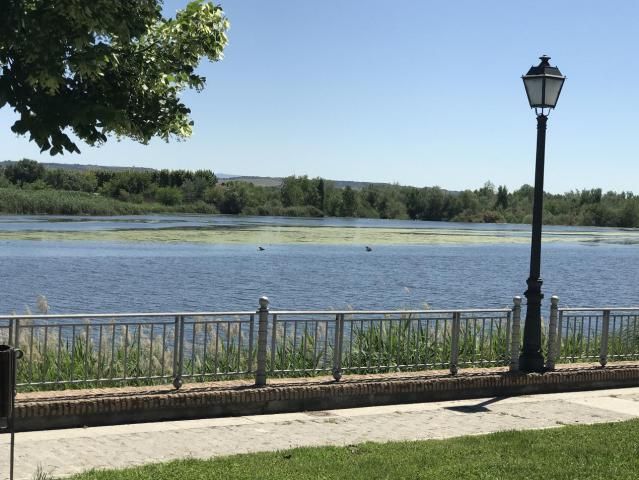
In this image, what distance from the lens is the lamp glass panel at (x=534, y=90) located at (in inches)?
537

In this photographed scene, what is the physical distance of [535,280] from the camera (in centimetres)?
1366

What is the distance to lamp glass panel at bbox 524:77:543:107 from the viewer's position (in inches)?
537

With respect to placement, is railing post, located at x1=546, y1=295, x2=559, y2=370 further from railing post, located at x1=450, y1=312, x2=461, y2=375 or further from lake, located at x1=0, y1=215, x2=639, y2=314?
lake, located at x1=0, y1=215, x2=639, y2=314

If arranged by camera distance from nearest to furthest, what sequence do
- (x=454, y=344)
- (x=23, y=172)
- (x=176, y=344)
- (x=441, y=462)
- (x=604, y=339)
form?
(x=441, y=462) → (x=176, y=344) → (x=454, y=344) → (x=604, y=339) → (x=23, y=172)

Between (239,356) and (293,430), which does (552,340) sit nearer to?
(239,356)

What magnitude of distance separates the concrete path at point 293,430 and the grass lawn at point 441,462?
0.65 metres

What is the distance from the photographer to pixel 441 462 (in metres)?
8.60

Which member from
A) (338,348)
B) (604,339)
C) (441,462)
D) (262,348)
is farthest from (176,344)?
(604,339)

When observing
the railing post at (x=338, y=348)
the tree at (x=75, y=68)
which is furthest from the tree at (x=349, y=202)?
the tree at (x=75, y=68)

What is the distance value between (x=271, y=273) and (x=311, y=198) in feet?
394

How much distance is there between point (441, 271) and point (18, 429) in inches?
1810

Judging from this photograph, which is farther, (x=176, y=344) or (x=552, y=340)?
(x=552, y=340)

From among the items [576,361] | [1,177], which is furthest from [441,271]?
[1,177]

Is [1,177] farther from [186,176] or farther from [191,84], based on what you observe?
[191,84]
